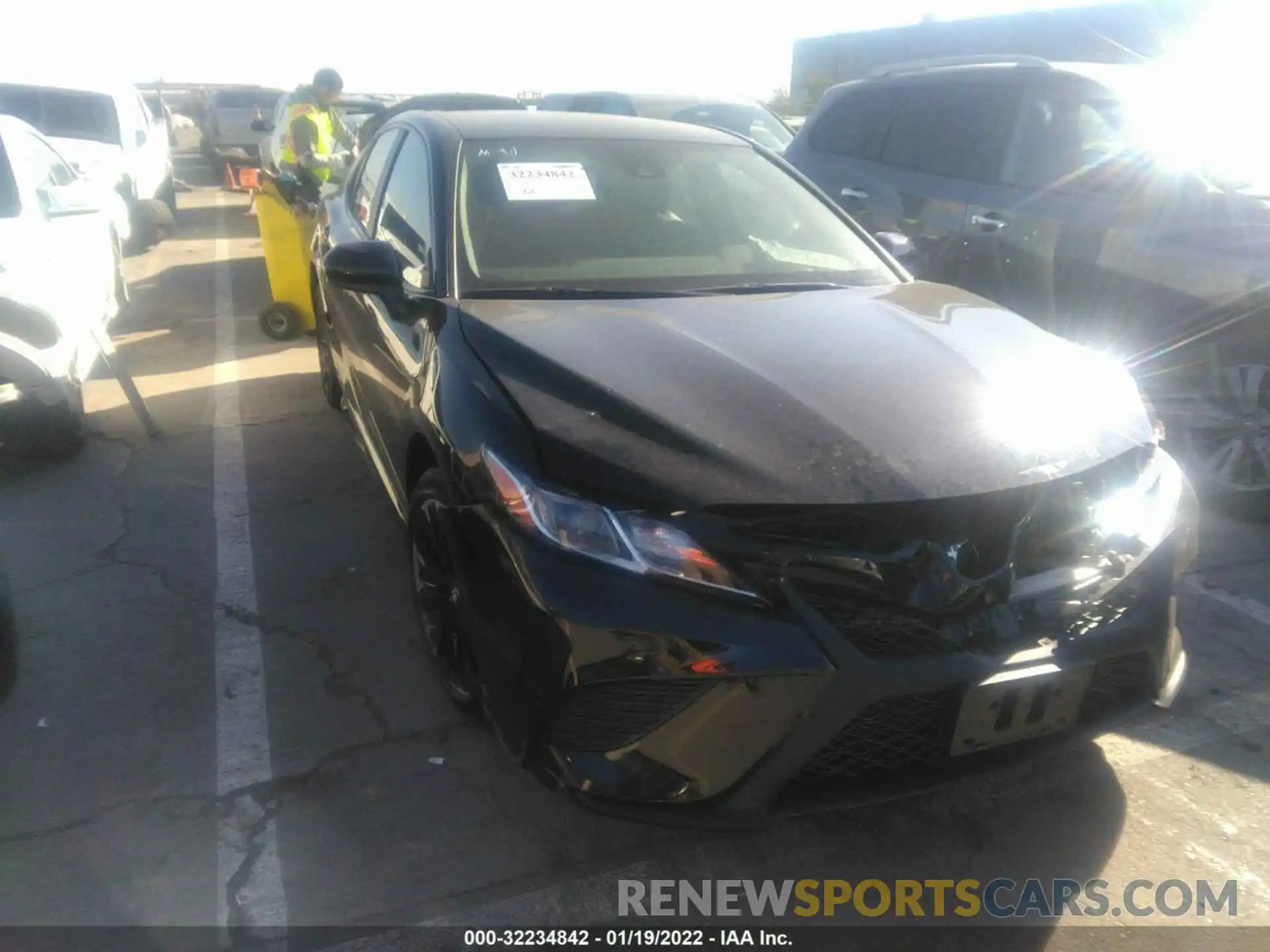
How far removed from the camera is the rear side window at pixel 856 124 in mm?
6254

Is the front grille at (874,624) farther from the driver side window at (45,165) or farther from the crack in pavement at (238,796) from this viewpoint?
the driver side window at (45,165)

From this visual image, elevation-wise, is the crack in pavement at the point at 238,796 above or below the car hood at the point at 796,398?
below

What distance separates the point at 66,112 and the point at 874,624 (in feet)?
36.3

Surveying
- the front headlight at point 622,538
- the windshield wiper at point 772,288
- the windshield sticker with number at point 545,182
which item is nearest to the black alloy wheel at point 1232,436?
the windshield wiper at point 772,288

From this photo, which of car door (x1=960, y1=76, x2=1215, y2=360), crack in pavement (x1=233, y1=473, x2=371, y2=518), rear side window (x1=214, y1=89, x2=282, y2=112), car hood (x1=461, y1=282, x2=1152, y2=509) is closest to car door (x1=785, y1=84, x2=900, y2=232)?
car door (x1=960, y1=76, x2=1215, y2=360)

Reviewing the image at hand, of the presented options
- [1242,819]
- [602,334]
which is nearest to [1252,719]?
[1242,819]

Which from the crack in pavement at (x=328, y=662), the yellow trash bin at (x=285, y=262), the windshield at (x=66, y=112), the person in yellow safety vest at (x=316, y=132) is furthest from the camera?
the windshield at (x=66, y=112)

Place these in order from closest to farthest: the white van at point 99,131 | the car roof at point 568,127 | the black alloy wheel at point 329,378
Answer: the car roof at point 568,127 → the black alloy wheel at point 329,378 → the white van at point 99,131

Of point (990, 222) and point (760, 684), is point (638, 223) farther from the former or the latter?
point (990, 222)

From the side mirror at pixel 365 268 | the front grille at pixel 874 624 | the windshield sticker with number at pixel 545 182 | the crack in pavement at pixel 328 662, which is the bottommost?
the crack in pavement at pixel 328 662

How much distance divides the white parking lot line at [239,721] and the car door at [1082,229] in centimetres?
381

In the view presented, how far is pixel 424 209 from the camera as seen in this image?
11.3ft

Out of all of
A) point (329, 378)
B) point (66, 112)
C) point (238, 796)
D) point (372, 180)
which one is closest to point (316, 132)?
point (329, 378)

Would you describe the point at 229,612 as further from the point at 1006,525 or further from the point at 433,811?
the point at 1006,525
